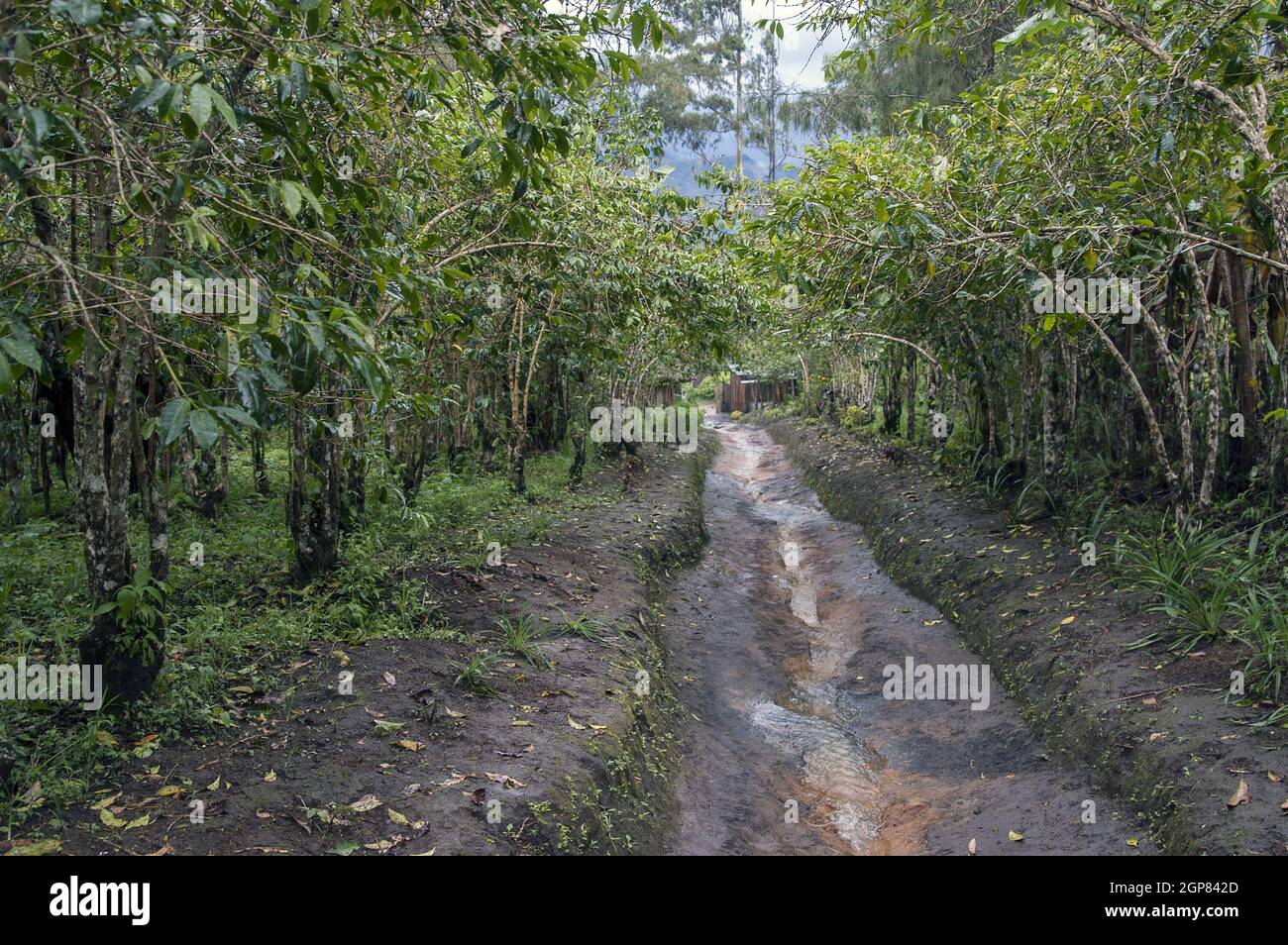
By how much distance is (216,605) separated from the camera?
6.42 m

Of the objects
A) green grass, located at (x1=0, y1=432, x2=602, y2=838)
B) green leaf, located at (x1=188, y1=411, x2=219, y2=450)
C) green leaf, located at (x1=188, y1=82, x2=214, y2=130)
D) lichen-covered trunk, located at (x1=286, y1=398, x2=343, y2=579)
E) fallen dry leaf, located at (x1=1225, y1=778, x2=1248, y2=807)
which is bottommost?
fallen dry leaf, located at (x1=1225, y1=778, x2=1248, y2=807)

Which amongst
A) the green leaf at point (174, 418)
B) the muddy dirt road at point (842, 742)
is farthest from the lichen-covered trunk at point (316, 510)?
the green leaf at point (174, 418)

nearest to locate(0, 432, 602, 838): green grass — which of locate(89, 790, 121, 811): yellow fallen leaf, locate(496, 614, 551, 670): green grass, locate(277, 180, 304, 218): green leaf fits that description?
locate(89, 790, 121, 811): yellow fallen leaf

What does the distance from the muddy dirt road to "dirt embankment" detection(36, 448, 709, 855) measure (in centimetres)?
62

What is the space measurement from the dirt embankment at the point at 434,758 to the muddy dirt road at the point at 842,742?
24.3 inches

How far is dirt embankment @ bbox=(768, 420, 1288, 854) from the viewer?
5.05 metres

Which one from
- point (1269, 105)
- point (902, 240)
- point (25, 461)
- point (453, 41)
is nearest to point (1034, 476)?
point (1269, 105)

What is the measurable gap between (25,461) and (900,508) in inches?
479

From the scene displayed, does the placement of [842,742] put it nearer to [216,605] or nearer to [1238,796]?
[1238,796]

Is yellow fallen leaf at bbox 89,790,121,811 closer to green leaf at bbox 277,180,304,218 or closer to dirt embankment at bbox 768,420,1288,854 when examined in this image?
green leaf at bbox 277,180,304,218

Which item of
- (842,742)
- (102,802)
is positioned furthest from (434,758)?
(842,742)

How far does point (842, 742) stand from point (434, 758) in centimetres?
429

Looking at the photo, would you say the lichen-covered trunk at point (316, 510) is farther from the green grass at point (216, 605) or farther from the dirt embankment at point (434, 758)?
the dirt embankment at point (434, 758)

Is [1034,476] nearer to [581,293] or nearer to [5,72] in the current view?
[581,293]
